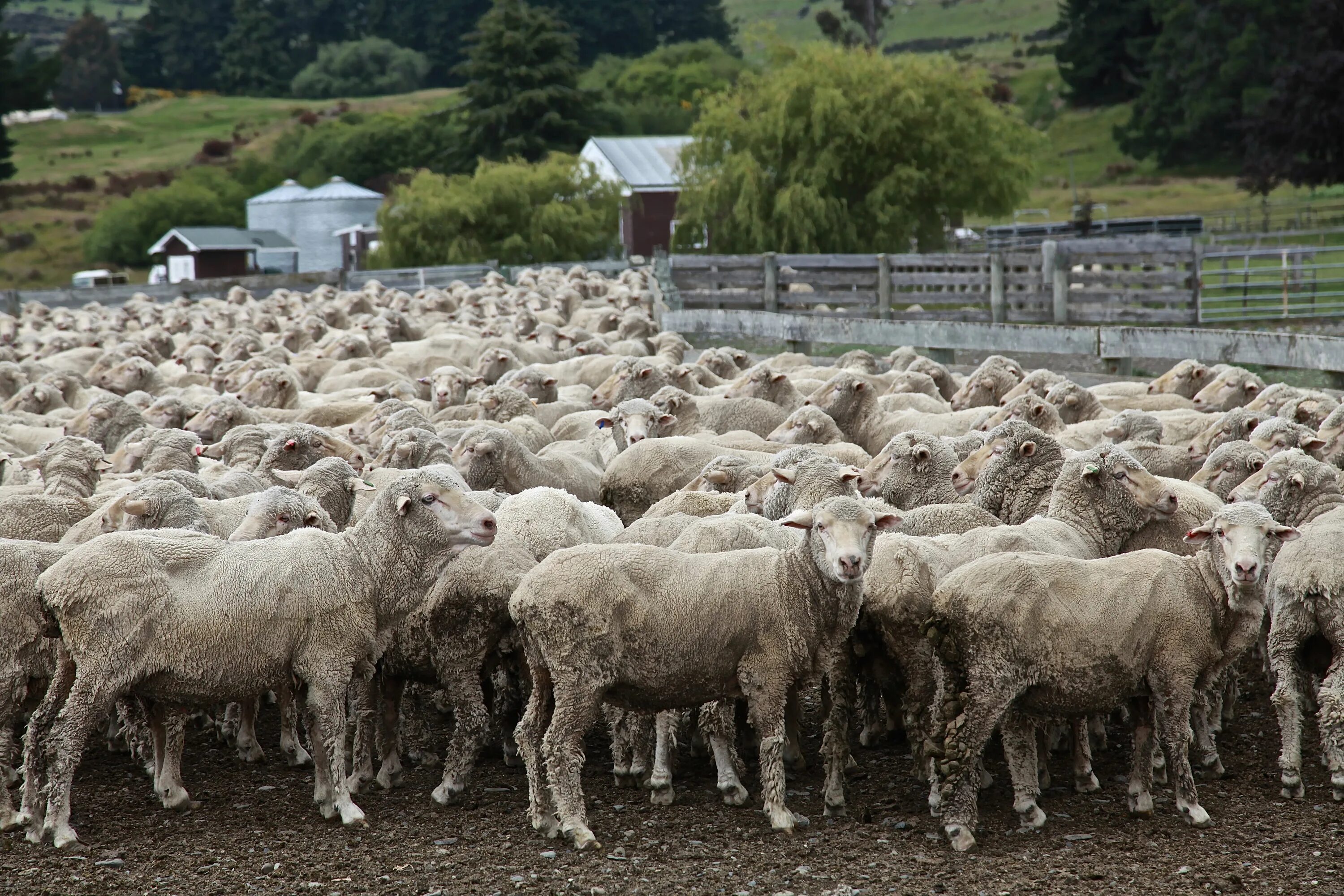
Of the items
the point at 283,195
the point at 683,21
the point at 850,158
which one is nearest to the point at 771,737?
the point at 850,158

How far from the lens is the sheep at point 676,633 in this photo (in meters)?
6.04

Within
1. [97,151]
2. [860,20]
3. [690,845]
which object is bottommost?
[690,845]

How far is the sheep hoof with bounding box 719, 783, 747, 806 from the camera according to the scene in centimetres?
642

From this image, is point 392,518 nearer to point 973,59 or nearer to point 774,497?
point 774,497

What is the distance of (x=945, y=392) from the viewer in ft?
46.9

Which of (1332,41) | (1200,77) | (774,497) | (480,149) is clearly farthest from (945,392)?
(1200,77)

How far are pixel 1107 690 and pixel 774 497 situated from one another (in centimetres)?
242

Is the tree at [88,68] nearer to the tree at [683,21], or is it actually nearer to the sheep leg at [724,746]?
the tree at [683,21]

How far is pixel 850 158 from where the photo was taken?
1471 inches

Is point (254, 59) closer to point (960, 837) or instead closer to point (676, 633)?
point (676, 633)

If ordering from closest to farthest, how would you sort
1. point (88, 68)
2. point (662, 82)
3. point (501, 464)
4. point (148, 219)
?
point (501, 464) < point (148, 219) < point (662, 82) < point (88, 68)

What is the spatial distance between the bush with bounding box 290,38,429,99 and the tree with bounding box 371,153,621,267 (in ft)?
246

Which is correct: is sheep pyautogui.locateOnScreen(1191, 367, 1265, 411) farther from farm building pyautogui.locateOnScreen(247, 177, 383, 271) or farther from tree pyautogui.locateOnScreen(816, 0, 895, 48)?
tree pyautogui.locateOnScreen(816, 0, 895, 48)

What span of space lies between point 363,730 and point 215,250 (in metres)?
68.4
